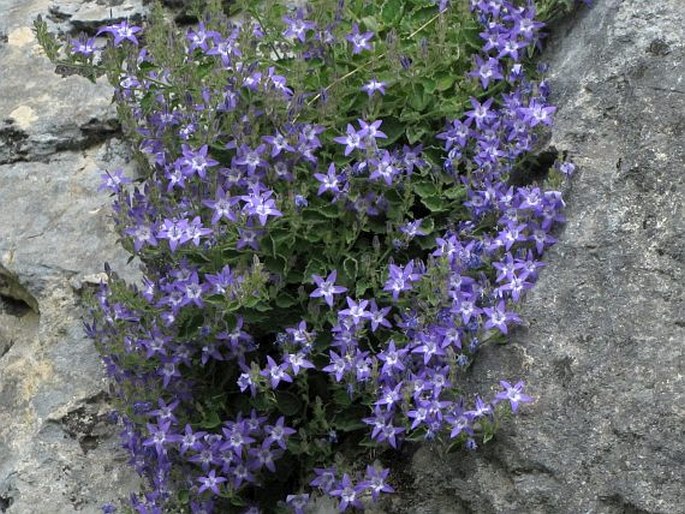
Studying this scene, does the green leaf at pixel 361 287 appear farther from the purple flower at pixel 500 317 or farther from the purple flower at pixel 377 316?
the purple flower at pixel 500 317

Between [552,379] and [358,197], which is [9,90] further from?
[552,379]

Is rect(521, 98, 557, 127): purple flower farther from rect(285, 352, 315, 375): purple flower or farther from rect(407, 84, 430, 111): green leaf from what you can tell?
rect(285, 352, 315, 375): purple flower

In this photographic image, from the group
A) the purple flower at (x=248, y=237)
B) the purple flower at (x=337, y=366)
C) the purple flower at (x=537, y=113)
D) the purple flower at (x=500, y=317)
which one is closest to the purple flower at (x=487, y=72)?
the purple flower at (x=537, y=113)

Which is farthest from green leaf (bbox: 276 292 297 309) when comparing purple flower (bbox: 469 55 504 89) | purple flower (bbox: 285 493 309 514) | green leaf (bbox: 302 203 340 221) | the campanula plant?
purple flower (bbox: 469 55 504 89)

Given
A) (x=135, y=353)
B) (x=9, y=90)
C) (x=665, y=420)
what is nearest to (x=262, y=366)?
(x=135, y=353)

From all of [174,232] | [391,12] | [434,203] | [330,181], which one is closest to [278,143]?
[330,181]

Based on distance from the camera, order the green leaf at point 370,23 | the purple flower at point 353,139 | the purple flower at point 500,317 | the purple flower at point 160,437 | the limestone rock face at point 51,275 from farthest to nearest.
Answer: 1. the green leaf at point 370,23
2. the limestone rock face at point 51,275
3. the purple flower at point 353,139
4. the purple flower at point 160,437
5. the purple flower at point 500,317
